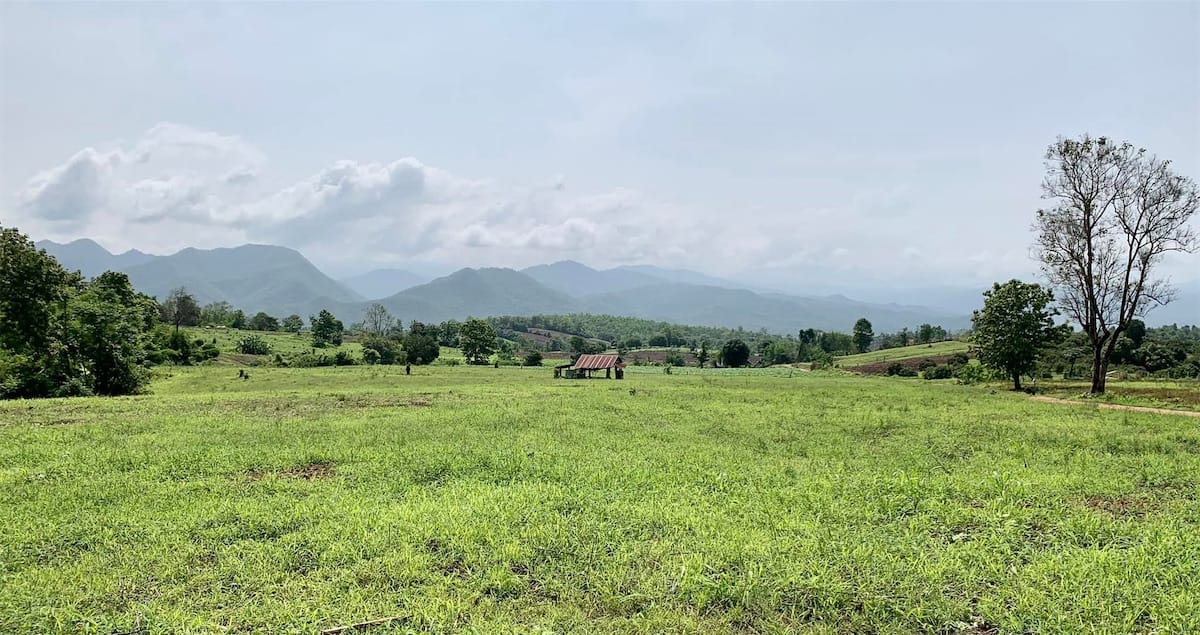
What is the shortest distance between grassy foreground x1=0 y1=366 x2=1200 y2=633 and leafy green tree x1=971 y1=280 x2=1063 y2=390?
21.9 meters

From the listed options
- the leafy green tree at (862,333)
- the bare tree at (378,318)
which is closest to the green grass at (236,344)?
the bare tree at (378,318)

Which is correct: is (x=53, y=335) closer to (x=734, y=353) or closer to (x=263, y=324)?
(x=734, y=353)

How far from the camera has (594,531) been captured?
724cm

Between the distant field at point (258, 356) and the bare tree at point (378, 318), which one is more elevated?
the bare tree at point (378, 318)

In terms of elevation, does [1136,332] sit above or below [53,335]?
above

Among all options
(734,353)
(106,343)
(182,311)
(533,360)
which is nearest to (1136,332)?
(734,353)

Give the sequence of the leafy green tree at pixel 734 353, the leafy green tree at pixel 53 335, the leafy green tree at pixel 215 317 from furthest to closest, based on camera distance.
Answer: the leafy green tree at pixel 215 317 → the leafy green tree at pixel 734 353 → the leafy green tree at pixel 53 335

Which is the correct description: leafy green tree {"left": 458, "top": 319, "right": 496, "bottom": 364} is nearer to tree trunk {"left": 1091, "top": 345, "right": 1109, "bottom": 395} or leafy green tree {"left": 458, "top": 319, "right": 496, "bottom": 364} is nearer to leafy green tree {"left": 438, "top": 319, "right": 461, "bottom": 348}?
leafy green tree {"left": 438, "top": 319, "right": 461, "bottom": 348}

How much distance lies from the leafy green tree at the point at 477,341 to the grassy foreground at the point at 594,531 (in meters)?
73.1

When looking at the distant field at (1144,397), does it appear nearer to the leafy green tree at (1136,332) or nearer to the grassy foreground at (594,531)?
the grassy foreground at (594,531)

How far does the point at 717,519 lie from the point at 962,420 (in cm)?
1344

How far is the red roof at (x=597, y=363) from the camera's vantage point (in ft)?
160

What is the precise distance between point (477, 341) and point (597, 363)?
43237 millimetres

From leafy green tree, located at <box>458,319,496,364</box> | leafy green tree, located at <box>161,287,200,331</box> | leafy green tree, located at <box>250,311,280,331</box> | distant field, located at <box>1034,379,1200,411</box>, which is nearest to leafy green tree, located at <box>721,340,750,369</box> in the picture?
leafy green tree, located at <box>458,319,496,364</box>
